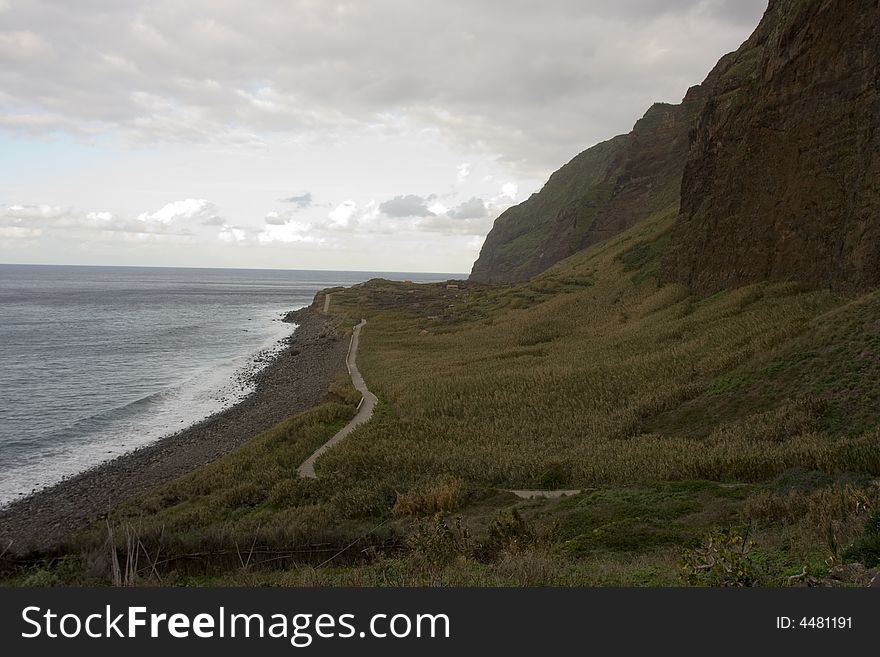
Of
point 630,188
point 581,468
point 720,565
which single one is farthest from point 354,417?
point 630,188

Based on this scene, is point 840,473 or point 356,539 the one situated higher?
point 840,473

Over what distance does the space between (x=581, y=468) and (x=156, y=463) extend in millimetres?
19793

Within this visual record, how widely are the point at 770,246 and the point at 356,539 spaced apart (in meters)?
26.3

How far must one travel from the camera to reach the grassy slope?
8883mm

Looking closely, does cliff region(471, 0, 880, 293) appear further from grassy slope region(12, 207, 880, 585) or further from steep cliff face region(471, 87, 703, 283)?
steep cliff face region(471, 87, 703, 283)

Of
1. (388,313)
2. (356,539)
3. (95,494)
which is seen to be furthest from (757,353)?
(388,313)

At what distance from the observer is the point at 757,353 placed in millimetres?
20812

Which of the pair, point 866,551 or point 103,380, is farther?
point 103,380

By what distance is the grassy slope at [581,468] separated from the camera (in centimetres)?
888

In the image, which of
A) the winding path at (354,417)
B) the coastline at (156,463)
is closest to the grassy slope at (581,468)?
the winding path at (354,417)

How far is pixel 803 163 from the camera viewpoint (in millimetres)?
27031

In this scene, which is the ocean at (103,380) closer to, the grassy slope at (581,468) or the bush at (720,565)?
the grassy slope at (581,468)

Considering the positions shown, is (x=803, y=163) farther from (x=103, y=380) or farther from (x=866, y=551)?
(x=103, y=380)

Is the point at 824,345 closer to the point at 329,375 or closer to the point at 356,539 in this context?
the point at 356,539
